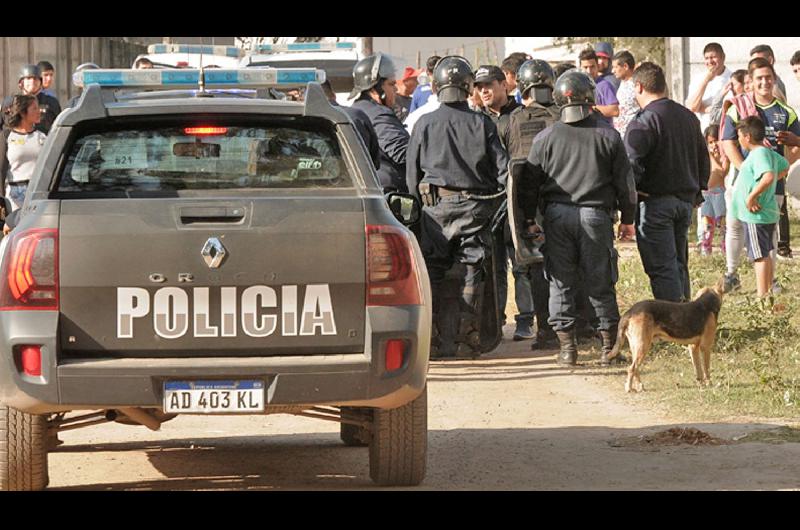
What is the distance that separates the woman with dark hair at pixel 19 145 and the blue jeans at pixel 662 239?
5039 millimetres

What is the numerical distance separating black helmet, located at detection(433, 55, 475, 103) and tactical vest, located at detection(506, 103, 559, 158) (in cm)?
57

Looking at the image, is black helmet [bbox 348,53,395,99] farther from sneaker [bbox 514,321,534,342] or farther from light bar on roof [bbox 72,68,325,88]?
light bar on roof [bbox 72,68,325,88]

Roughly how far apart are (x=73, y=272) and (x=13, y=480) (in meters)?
1.08

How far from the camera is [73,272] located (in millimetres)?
6129

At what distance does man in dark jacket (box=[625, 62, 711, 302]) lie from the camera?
11.4 m

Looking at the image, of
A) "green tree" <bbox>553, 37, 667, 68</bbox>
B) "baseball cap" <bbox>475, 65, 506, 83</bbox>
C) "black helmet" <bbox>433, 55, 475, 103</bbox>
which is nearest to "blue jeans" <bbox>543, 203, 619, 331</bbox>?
"black helmet" <bbox>433, 55, 475, 103</bbox>

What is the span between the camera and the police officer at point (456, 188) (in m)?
11.3

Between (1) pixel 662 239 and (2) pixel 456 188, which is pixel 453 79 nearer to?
(2) pixel 456 188

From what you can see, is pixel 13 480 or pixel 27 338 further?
pixel 13 480

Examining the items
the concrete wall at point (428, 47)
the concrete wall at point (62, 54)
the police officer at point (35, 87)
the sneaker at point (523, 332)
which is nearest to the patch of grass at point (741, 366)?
the sneaker at point (523, 332)

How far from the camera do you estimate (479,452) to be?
818cm

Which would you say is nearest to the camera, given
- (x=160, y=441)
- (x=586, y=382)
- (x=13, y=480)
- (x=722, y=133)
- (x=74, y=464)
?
(x=13, y=480)
